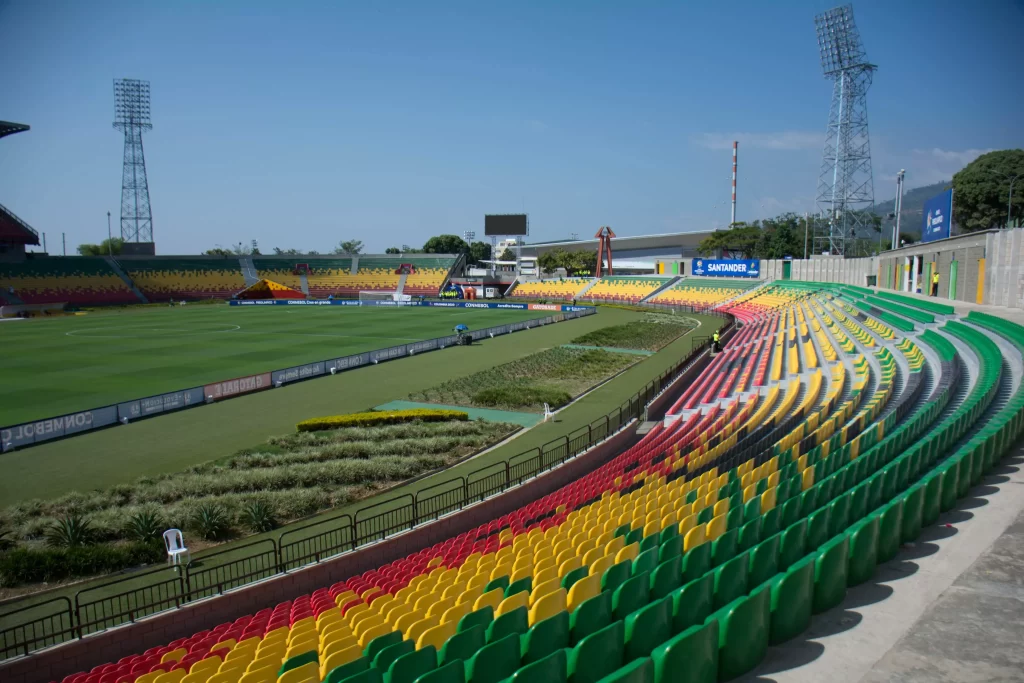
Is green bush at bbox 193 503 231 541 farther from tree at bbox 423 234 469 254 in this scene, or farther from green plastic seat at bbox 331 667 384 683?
tree at bbox 423 234 469 254

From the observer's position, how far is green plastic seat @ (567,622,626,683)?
511cm

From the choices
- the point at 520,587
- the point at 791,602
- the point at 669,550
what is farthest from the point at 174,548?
the point at 791,602

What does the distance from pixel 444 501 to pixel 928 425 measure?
1085 centimetres

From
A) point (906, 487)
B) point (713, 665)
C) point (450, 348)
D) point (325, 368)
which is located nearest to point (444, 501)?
point (906, 487)

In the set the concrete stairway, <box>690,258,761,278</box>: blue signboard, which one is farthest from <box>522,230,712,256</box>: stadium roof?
the concrete stairway

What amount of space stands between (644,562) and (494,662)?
2.97 meters

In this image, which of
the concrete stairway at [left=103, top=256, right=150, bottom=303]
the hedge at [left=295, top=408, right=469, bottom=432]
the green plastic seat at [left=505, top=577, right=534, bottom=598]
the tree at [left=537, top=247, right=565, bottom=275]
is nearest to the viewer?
the green plastic seat at [left=505, top=577, right=534, bottom=598]

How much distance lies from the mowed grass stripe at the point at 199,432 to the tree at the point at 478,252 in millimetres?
127515

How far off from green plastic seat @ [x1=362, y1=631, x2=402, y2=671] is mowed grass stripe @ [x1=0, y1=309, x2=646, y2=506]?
15.0 meters

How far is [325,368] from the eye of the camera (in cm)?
3572

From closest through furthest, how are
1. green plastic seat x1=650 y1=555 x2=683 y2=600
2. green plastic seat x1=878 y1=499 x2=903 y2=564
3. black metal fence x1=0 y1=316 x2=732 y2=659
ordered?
green plastic seat x1=650 y1=555 x2=683 y2=600 → green plastic seat x1=878 y1=499 x2=903 y2=564 → black metal fence x1=0 y1=316 x2=732 y2=659

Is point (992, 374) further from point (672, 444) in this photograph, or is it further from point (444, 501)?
point (444, 501)

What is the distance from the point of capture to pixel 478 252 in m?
175

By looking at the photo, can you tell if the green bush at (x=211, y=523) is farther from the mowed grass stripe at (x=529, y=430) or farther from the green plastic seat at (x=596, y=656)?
the green plastic seat at (x=596, y=656)
